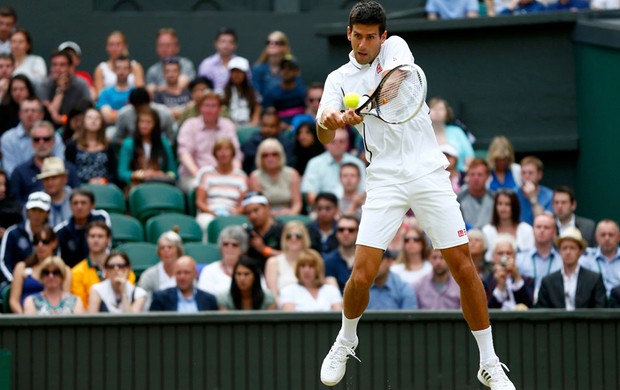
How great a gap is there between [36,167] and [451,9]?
548cm

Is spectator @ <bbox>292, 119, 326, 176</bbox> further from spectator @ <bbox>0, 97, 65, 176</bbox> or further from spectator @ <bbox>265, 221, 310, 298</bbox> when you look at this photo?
spectator @ <bbox>0, 97, 65, 176</bbox>

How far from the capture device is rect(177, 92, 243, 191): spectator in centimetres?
1343

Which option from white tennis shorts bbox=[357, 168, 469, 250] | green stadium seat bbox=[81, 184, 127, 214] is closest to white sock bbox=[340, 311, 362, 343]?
white tennis shorts bbox=[357, 168, 469, 250]

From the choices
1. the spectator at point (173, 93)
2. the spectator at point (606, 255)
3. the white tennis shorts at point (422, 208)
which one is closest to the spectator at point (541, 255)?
the spectator at point (606, 255)

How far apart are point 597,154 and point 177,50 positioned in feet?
16.3

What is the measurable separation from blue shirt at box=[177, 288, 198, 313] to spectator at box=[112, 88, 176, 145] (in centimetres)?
289

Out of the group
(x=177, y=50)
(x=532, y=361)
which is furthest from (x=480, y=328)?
(x=177, y=50)

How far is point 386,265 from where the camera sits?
436 inches

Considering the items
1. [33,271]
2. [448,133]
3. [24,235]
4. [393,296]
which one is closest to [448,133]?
[448,133]

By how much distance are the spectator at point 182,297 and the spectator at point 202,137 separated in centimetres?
258

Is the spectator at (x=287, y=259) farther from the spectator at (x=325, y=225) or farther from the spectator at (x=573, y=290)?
the spectator at (x=573, y=290)

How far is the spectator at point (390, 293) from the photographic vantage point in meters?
11.0

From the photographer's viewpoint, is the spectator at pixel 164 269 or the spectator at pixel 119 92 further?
the spectator at pixel 119 92

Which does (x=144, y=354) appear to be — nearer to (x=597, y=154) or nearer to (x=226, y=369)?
(x=226, y=369)
